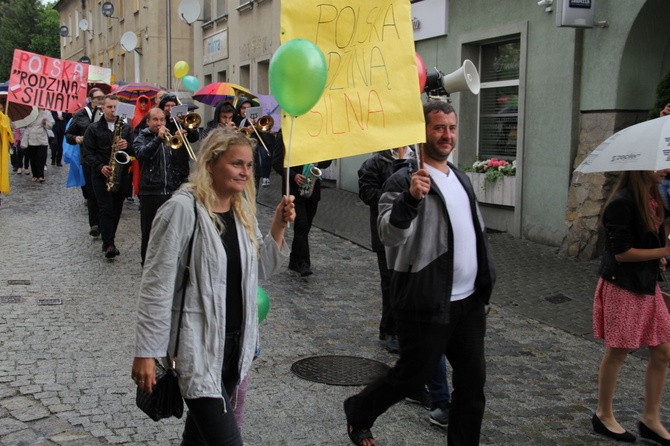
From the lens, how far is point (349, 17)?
12.8ft

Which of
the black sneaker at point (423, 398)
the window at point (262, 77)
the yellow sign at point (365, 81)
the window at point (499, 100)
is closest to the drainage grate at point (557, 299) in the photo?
the black sneaker at point (423, 398)

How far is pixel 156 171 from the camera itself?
8.07 meters

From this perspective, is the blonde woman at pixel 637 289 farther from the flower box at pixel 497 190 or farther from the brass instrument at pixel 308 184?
the flower box at pixel 497 190

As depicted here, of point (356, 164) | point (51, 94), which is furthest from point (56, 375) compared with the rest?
point (356, 164)

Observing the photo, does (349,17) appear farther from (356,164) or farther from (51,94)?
(356,164)

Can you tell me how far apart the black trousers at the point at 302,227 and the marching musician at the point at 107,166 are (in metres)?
2.27

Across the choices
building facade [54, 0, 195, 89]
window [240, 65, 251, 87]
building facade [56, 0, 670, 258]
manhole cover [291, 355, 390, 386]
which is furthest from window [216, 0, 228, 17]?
manhole cover [291, 355, 390, 386]

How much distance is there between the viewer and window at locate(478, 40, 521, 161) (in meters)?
12.0

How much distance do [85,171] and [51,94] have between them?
3127 millimetres

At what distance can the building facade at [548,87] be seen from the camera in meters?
9.75

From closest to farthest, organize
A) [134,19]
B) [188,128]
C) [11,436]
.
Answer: [11,436]
[188,128]
[134,19]

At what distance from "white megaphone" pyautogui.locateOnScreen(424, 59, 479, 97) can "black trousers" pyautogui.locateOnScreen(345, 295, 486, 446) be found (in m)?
1.83

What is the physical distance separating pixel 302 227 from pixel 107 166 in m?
2.73

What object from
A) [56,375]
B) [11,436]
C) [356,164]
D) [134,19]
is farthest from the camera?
[134,19]
